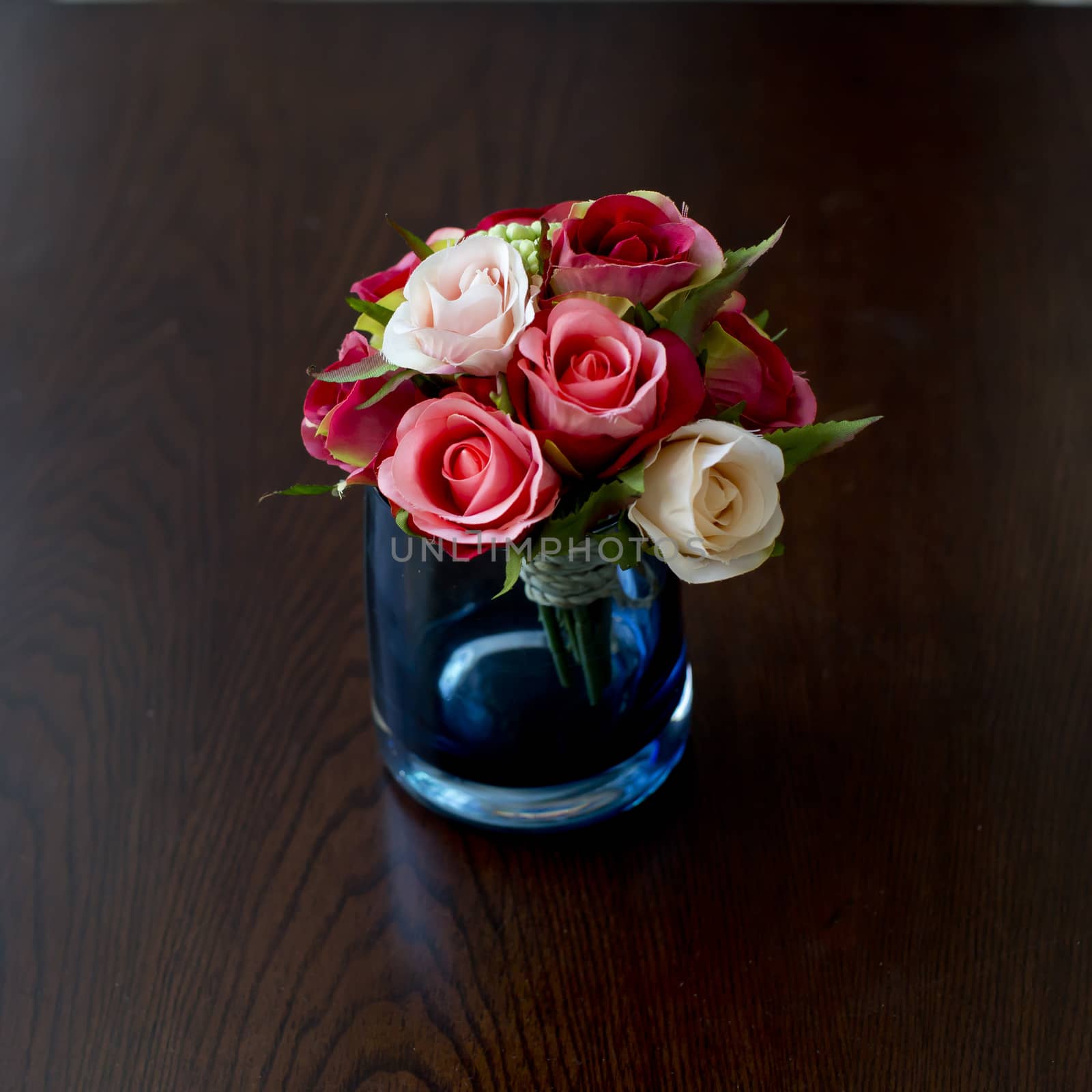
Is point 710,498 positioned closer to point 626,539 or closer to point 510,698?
point 626,539

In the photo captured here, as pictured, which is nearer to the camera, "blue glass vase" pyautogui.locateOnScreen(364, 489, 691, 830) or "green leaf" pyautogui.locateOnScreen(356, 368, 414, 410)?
"green leaf" pyautogui.locateOnScreen(356, 368, 414, 410)

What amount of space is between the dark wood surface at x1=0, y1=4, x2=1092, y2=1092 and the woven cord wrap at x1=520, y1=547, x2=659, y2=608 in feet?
0.47

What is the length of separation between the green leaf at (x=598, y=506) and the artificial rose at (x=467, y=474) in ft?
0.04

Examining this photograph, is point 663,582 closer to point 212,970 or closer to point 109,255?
point 212,970

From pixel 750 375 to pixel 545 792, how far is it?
0.23m

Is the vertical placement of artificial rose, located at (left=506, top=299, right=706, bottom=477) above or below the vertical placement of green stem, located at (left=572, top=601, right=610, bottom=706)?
above

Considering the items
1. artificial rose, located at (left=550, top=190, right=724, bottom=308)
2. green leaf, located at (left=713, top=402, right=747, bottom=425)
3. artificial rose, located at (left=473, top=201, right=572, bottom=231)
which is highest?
artificial rose, located at (left=473, top=201, right=572, bottom=231)

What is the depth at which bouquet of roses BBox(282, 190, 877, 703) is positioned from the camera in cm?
40

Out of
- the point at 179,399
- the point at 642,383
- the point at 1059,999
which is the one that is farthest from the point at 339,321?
the point at 1059,999

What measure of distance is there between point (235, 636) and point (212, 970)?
0.19m

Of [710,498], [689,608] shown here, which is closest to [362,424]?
[710,498]

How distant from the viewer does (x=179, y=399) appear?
806 millimetres

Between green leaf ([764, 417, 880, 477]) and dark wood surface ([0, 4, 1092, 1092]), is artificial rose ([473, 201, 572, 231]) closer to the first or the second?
green leaf ([764, 417, 880, 477])

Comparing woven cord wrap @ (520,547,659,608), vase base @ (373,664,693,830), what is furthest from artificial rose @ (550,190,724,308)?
vase base @ (373,664,693,830)
